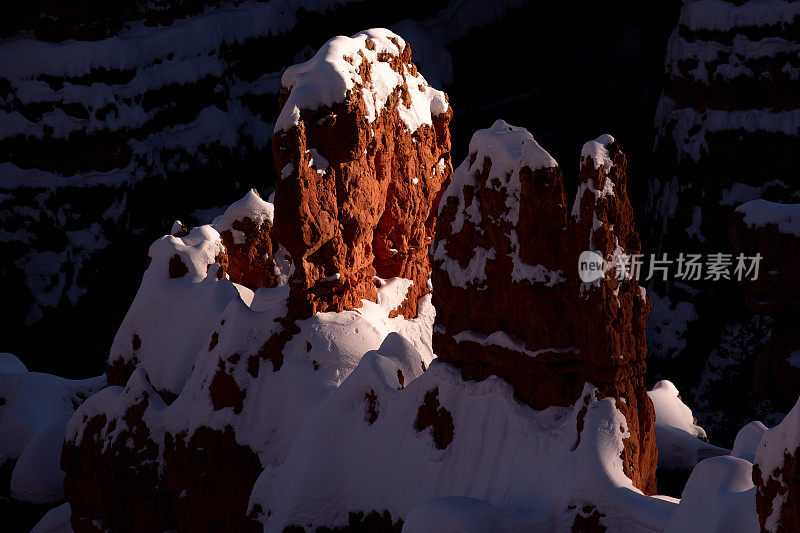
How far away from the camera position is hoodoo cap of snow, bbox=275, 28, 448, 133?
1048cm

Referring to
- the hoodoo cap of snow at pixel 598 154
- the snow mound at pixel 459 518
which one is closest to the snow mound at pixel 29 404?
the snow mound at pixel 459 518

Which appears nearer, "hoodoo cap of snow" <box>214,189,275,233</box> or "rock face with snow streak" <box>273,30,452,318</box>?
"rock face with snow streak" <box>273,30,452,318</box>

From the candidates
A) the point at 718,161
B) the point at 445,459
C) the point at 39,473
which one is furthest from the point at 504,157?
the point at 718,161

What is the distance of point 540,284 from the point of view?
25.1 ft

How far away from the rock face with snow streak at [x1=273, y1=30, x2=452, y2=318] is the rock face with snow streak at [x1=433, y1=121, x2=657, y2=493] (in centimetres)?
235

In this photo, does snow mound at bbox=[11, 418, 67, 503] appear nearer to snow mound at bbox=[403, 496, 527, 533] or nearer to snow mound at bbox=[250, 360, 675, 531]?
snow mound at bbox=[250, 360, 675, 531]

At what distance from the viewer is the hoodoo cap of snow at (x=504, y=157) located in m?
7.69

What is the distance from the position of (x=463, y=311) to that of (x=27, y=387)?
1013cm

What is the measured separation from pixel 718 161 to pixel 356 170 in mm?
10783

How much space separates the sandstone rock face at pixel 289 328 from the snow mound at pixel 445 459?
584 mm

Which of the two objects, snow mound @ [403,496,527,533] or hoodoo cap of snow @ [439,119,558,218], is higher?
hoodoo cap of snow @ [439,119,558,218]

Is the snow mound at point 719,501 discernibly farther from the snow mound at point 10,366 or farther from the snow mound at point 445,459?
the snow mound at point 10,366

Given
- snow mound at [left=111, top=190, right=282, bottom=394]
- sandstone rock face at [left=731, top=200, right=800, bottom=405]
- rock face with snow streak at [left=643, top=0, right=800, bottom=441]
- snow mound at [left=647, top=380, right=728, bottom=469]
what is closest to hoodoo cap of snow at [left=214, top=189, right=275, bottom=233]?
snow mound at [left=111, top=190, right=282, bottom=394]

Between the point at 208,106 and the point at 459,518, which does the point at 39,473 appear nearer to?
the point at 459,518
